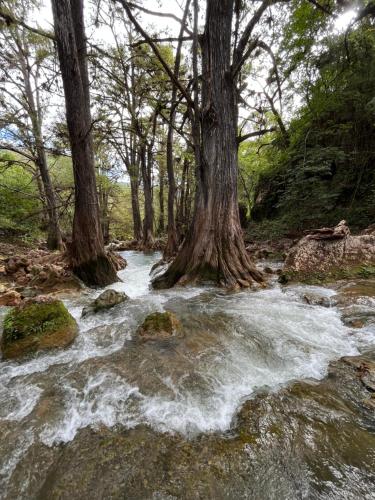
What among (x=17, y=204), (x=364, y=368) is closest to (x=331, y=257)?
(x=364, y=368)

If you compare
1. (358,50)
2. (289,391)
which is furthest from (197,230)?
(358,50)

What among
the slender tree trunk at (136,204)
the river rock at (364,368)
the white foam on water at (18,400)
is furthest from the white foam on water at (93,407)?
the slender tree trunk at (136,204)

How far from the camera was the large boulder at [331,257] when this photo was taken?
5.19 m

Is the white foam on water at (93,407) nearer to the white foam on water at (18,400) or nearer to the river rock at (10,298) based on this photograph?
the white foam on water at (18,400)

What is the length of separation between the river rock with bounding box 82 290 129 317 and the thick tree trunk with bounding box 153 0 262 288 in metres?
1.59

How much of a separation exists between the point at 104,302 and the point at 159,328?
146 centimetres

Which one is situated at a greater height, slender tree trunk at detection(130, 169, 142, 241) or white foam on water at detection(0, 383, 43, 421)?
slender tree trunk at detection(130, 169, 142, 241)

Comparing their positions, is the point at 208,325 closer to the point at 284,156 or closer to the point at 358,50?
the point at 284,156

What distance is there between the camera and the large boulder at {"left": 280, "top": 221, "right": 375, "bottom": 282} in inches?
204

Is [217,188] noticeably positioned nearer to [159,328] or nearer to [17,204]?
[159,328]

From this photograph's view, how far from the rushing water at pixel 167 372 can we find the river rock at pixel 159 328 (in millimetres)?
136

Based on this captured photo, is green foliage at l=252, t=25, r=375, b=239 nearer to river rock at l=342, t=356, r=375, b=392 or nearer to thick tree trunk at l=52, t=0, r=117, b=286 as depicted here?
river rock at l=342, t=356, r=375, b=392

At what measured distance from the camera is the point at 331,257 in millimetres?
5559

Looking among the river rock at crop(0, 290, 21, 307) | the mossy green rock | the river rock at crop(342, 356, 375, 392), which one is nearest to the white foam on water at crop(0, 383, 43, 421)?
the mossy green rock
